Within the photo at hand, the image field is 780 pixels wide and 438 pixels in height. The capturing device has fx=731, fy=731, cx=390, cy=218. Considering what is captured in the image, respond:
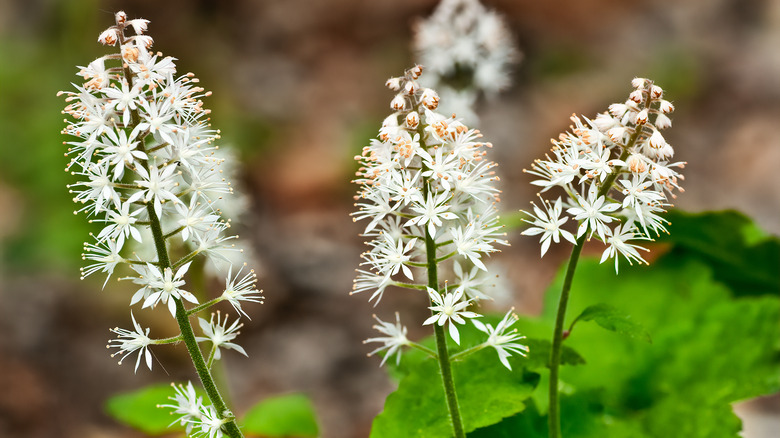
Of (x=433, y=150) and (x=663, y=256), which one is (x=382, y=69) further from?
(x=433, y=150)

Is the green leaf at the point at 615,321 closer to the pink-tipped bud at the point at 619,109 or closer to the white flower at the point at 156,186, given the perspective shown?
the pink-tipped bud at the point at 619,109

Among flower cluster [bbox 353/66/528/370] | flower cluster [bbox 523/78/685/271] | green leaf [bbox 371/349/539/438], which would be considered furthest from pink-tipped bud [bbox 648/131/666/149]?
green leaf [bbox 371/349/539/438]

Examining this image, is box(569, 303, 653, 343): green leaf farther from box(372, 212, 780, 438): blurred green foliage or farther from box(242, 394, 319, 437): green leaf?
box(242, 394, 319, 437): green leaf

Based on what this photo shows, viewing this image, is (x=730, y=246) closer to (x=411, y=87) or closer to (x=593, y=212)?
(x=593, y=212)

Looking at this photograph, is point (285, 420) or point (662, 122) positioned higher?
point (662, 122)

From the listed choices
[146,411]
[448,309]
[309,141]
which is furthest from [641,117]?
[309,141]

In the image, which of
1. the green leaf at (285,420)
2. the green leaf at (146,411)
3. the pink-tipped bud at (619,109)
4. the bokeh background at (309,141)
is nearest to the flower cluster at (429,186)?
the pink-tipped bud at (619,109)

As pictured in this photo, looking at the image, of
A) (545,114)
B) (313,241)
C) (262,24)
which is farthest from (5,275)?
(545,114)
